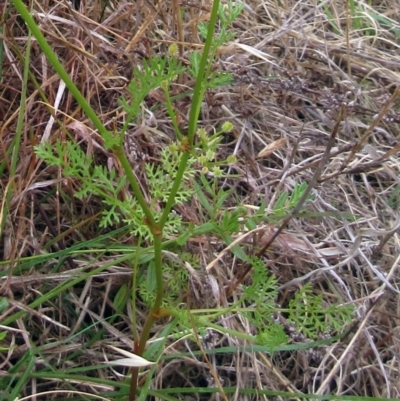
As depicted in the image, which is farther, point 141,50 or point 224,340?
point 141,50

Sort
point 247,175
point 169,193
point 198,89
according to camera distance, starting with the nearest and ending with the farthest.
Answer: point 198,89 → point 169,193 → point 247,175

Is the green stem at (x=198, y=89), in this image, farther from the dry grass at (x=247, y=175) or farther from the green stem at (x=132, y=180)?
the dry grass at (x=247, y=175)

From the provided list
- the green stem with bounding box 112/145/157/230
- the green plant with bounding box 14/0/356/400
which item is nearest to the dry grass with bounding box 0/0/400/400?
the green plant with bounding box 14/0/356/400

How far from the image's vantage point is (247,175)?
128 centimetres

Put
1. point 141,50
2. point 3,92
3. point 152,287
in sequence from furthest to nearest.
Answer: point 141,50 < point 3,92 < point 152,287

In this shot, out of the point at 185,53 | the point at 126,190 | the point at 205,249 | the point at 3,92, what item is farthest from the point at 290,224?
the point at 3,92

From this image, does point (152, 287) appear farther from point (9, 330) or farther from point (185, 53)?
point (185, 53)

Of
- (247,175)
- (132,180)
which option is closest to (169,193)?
(132,180)

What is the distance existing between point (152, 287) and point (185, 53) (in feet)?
1.99

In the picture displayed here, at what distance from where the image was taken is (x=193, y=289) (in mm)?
1139

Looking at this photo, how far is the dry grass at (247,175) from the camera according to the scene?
1.10 metres

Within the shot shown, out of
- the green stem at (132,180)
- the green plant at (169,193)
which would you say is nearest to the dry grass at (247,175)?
the green plant at (169,193)

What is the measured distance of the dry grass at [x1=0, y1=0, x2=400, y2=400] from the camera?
110 cm

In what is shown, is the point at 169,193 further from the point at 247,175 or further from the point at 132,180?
the point at 247,175
